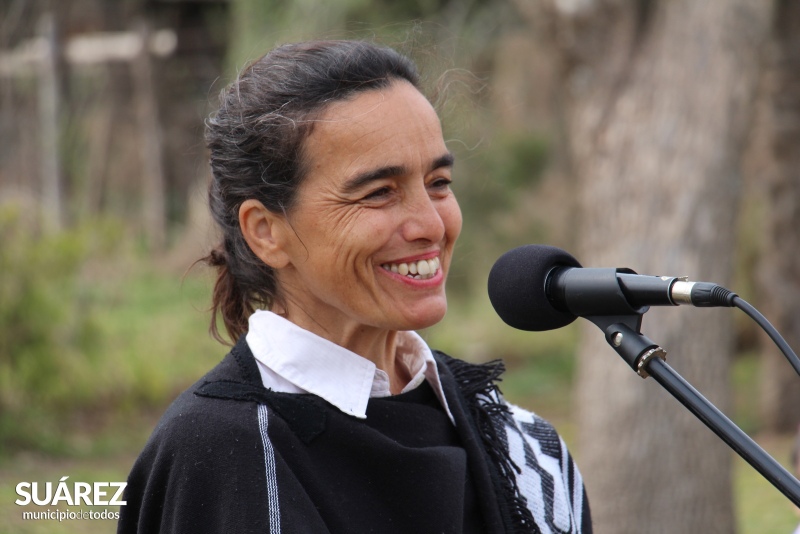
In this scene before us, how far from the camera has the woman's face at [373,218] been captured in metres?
1.89

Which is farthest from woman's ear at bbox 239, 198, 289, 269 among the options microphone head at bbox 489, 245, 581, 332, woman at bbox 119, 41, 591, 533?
microphone head at bbox 489, 245, 581, 332

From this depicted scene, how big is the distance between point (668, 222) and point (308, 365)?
3.74 m

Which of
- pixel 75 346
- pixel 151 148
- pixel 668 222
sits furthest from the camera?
pixel 151 148

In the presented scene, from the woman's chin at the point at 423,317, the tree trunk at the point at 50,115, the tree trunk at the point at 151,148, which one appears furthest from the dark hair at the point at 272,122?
the tree trunk at the point at 151,148

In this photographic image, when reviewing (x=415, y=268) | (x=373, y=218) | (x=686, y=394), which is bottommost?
(x=686, y=394)

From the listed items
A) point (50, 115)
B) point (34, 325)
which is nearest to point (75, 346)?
point (34, 325)

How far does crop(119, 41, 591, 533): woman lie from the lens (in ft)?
5.87

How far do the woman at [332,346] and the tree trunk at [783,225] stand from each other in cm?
685

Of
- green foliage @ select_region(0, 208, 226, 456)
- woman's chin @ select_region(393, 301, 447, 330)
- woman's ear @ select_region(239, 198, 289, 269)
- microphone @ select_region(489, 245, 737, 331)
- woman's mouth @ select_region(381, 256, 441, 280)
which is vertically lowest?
microphone @ select_region(489, 245, 737, 331)

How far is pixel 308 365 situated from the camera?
1.93 meters

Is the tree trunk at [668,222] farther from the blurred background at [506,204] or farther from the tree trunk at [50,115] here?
the tree trunk at [50,115]

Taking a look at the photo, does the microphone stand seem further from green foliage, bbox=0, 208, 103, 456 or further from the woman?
green foliage, bbox=0, 208, 103, 456

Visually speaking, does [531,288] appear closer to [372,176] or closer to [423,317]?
[423,317]

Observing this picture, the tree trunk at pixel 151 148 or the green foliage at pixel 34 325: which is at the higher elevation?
the tree trunk at pixel 151 148
